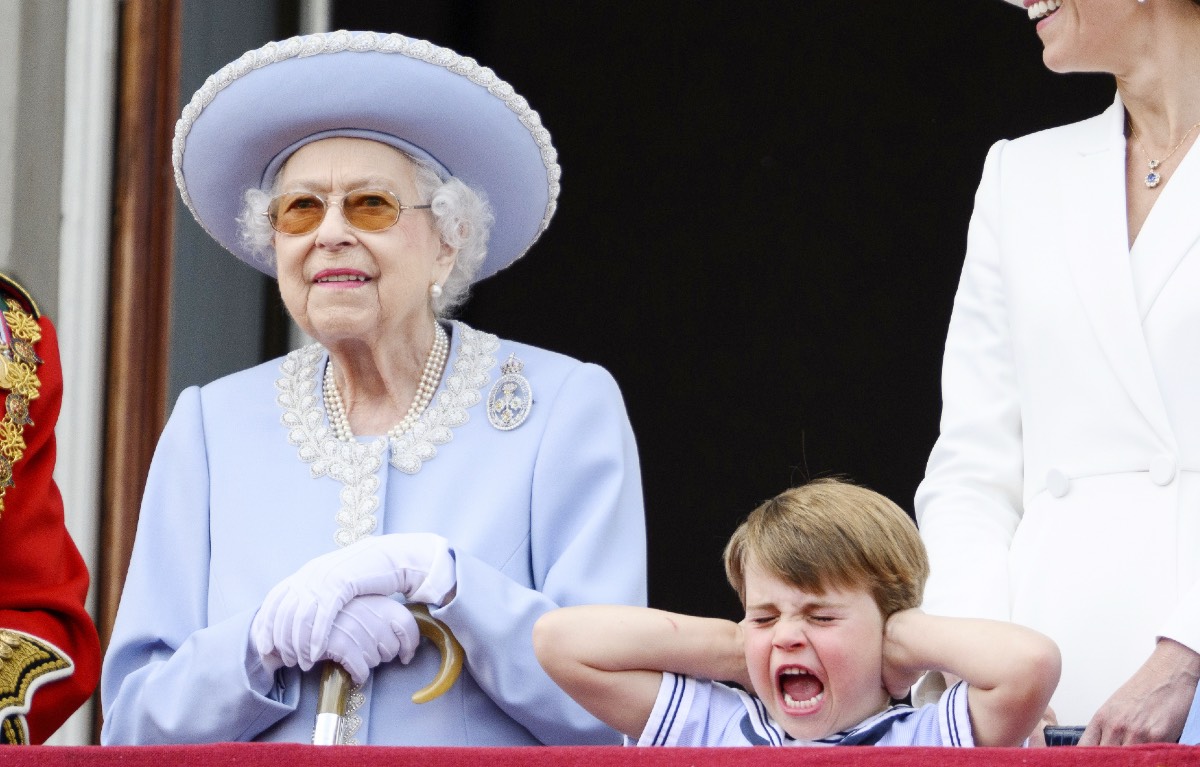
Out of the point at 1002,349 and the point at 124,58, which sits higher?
the point at 124,58

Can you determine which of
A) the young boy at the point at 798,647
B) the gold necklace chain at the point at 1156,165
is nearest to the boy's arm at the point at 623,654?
the young boy at the point at 798,647

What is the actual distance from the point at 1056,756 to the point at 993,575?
84cm

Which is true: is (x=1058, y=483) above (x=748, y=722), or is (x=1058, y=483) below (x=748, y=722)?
above

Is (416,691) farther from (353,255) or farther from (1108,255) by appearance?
(1108,255)

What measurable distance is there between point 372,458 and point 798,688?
806 millimetres

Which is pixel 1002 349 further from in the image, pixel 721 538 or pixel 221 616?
pixel 721 538

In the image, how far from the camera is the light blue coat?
9.32 feet

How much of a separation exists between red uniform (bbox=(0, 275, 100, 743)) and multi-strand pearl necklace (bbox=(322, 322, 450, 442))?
1.32 ft

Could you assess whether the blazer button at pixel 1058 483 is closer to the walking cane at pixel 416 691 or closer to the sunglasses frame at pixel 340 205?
the walking cane at pixel 416 691

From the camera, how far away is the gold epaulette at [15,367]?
2.94 metres

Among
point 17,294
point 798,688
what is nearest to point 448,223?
point 17,294

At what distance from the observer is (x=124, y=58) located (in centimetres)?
472

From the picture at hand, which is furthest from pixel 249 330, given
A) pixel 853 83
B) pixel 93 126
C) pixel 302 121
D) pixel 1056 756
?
pixel 1056 756

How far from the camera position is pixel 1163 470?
274 centimetres
